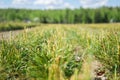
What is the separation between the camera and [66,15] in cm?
12519

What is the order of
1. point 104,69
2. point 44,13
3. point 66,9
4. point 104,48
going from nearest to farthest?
1. point 104,69
2. point 104,48
3. point 66,9
4. point 44,13

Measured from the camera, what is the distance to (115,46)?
5980 mm

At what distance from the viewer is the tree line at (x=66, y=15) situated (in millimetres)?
113006

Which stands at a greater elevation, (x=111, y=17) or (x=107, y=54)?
(x=111, y=17)

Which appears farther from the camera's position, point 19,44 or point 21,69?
point 19,44

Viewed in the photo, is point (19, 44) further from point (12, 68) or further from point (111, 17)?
point (111, 17)

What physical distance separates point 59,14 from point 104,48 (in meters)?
123

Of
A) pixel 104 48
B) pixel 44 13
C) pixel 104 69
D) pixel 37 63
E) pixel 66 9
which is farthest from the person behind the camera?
pixel 44 13

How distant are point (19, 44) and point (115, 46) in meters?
2.04

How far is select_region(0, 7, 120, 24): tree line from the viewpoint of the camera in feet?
371

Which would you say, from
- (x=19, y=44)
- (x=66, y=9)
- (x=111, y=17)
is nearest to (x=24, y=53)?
(x=19, y=44)

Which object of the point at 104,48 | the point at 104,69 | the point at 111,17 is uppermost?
the point at 111,17

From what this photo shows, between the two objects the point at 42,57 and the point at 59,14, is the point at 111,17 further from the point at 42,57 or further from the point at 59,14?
the point at 42,57

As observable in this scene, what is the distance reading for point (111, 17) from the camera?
111 meters
